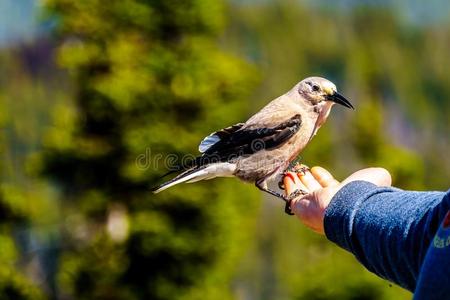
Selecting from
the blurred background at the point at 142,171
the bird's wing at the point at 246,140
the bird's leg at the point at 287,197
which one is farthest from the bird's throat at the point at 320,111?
the blurred background at the point at 142,171

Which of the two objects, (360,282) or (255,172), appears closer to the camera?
(255,172)

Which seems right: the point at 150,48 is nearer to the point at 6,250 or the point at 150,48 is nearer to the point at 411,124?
the point at 6,250

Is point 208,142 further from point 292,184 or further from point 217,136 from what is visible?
point 292,184

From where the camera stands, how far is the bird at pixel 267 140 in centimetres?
559

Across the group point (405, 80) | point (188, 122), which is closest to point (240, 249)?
point (188, 122)

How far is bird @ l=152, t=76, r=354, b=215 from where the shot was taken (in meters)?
5.59

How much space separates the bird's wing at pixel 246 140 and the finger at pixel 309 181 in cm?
157

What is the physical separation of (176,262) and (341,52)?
63.8 m

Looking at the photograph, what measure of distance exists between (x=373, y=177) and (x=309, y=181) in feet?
2.06

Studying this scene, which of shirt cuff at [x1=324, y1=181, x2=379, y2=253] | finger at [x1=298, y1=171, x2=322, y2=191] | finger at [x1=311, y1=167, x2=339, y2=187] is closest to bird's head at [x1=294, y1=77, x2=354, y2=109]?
finger at [x1=298, y1=171, x2=322, y2=191]

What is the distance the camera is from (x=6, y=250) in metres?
14.1

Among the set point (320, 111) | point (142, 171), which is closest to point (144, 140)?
point (142, 171)

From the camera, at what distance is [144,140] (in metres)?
14.6

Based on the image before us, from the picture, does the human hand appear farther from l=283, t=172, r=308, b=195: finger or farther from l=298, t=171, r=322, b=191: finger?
l=283, t=172, r=308, b=195: finger
